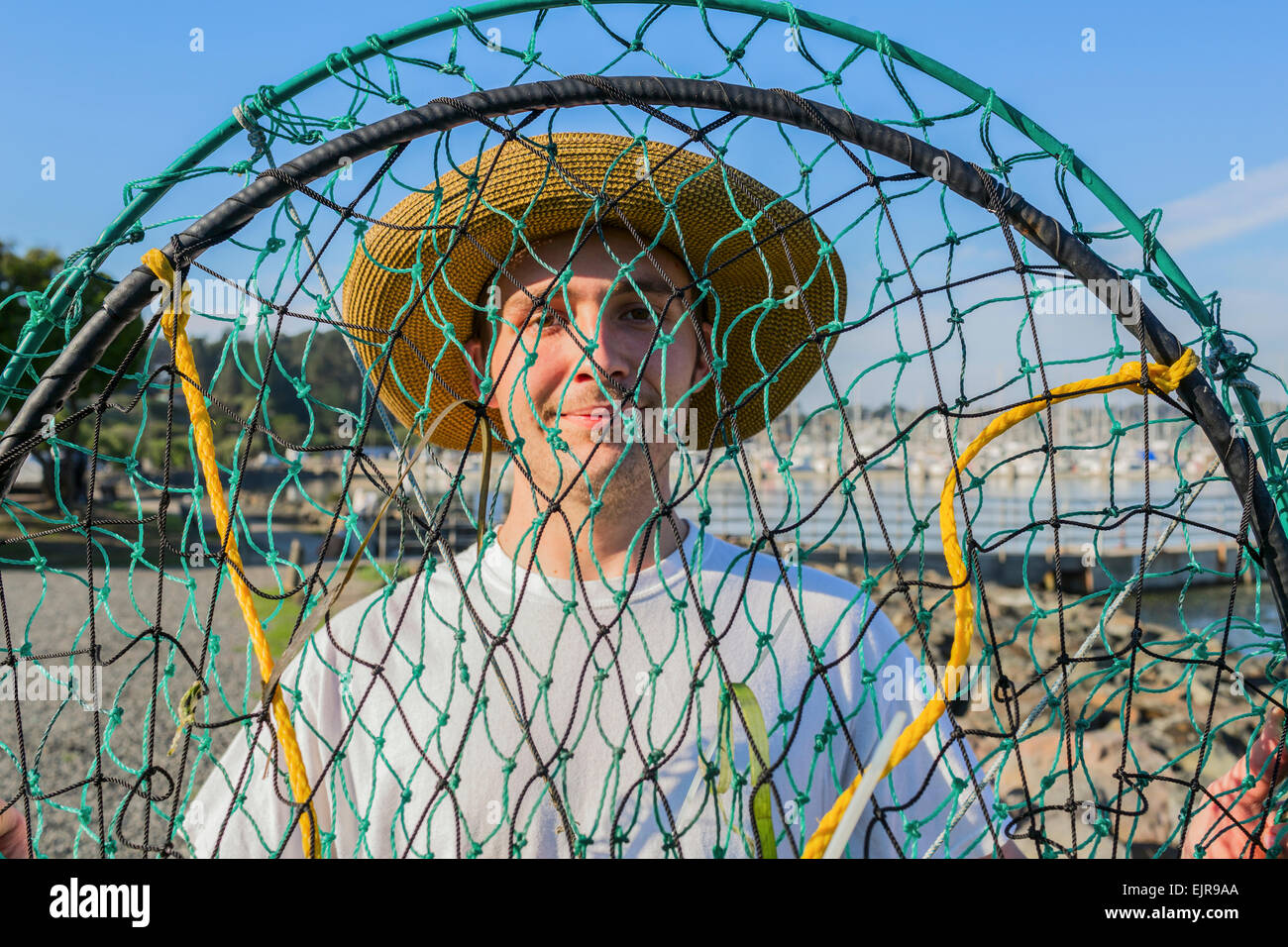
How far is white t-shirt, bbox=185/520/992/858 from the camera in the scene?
1.61m

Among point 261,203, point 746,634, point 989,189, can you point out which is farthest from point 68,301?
point 989,189

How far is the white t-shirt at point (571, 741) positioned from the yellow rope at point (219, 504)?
172 mm

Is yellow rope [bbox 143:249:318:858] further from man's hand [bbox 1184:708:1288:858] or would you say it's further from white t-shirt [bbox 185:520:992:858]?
man's hand [bbox 1184:708:1288:858]

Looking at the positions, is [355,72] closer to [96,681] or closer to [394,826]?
[96,681]

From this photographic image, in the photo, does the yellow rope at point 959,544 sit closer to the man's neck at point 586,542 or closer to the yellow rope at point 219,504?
the man's neck at point 586,542

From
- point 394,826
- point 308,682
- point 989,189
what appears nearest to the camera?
point 989,189

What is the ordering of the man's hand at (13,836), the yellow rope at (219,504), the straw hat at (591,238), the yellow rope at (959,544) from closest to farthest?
1. the yellow rope at (959,544)
2. the yellow rope at (219,504)
3. the man's hand at (13,836)
4. the straw hat at (591,238)

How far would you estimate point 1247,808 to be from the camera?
1.48 m

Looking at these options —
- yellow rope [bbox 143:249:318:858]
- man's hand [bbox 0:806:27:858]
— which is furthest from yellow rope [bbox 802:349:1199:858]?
man's hand [bbox 0:806:27:858]

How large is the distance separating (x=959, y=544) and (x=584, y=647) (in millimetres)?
767

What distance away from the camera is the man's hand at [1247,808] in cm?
144

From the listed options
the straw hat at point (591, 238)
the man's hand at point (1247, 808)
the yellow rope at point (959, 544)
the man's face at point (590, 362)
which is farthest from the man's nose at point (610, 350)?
the man's hand at point (1247, 808)

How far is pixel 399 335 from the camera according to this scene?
146cm

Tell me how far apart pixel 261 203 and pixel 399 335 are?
0.28 m
